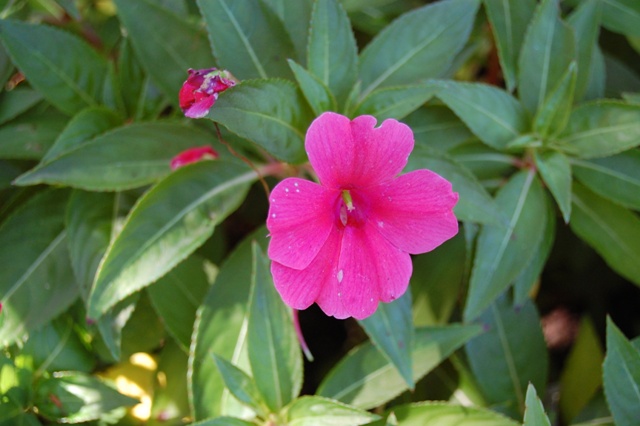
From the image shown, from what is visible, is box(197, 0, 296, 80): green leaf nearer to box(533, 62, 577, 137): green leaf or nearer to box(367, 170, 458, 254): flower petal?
box(367, 170, 458, 254): flower petal

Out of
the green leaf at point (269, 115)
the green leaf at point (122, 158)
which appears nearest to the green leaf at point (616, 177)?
the green leaf at point (269, 115)

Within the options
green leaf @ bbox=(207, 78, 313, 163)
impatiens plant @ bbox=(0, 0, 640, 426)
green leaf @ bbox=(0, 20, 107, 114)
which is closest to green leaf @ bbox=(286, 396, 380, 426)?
impatiens plant @ bbox=(0, 0, 640, 426)

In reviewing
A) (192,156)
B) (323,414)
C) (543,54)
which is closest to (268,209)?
(192,156)

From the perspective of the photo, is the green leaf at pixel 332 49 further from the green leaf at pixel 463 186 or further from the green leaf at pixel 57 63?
the green leaf at pixel 57 63

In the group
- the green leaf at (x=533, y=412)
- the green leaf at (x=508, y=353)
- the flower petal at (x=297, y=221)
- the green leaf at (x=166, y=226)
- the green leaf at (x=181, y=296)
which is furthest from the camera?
the green leaf at (x=508, y=353)

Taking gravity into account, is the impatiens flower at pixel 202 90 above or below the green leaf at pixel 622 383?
above

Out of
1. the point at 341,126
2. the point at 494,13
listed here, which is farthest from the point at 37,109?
the point at 494,13

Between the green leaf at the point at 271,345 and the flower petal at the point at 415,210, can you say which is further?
the green leaf at the point at 271,345
